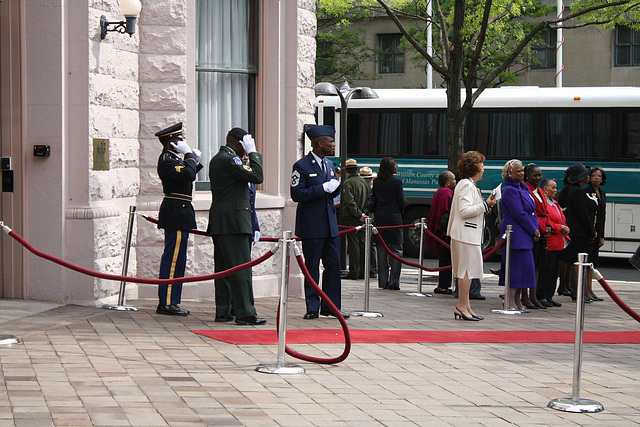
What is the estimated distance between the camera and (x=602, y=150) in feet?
62.7

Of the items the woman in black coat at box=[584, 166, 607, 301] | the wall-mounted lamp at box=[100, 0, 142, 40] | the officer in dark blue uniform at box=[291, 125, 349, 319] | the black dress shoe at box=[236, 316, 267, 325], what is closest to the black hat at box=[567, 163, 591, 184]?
the woman in black coat at box=[584, 166, 607, 301]

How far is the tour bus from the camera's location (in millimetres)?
18766

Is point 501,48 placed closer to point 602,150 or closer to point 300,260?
point 602,150

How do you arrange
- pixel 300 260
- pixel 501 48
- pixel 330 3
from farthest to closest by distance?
pixel 501 48 → pixel 330 3 → pixel 300 260

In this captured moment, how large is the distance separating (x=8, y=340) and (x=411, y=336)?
3.91 meters

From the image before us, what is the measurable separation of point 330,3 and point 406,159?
5.09 meters

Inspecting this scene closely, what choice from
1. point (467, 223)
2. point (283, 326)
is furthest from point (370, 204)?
point (283, 326)

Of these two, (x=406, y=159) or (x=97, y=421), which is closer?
(x=97, y=421)

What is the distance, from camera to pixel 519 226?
11.7 meters

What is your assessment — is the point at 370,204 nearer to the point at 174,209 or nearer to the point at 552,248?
→ the point at 552,248

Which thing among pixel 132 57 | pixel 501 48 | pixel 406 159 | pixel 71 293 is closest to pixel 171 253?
pixel 71 293

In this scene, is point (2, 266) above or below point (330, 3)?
below

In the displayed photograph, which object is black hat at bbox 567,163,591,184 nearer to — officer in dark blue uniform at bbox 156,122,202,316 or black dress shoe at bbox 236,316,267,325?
black dress shoe at bbox 236,316,267,325

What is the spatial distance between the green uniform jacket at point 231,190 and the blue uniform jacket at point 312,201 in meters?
0.66
